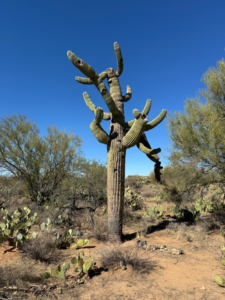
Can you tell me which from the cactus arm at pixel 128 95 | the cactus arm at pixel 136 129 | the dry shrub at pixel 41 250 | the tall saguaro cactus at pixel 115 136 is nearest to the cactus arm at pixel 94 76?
the tall saguaro cactus at pixel 115 136

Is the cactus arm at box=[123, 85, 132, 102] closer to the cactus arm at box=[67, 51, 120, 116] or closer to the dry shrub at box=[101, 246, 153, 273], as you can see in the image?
the cactus arm at box=[67, 51, 120, 116]

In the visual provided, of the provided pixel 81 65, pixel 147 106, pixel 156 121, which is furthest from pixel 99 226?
pixel 81 65

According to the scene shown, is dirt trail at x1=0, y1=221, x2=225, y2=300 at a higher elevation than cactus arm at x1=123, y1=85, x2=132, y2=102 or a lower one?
lower

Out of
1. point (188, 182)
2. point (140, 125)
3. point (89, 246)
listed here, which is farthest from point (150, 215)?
point (140, 125)

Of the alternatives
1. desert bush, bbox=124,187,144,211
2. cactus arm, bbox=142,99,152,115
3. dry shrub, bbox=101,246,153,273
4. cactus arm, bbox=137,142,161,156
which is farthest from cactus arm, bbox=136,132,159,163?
desert bush, bbox=124,187,144,211

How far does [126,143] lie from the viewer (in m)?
6.02

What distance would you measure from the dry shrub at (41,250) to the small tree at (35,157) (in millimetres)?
6202

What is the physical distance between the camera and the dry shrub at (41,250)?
4.31 meters

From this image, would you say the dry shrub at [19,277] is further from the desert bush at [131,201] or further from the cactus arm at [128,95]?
the desert bush at [131,201]

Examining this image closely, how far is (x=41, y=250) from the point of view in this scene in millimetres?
4312

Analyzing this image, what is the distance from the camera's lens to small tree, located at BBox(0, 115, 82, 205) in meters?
10.7

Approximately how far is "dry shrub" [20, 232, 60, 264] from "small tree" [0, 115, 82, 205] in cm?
620

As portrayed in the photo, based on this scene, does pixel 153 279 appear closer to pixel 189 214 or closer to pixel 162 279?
pixel 162 279

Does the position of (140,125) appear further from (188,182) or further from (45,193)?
(45,193)
